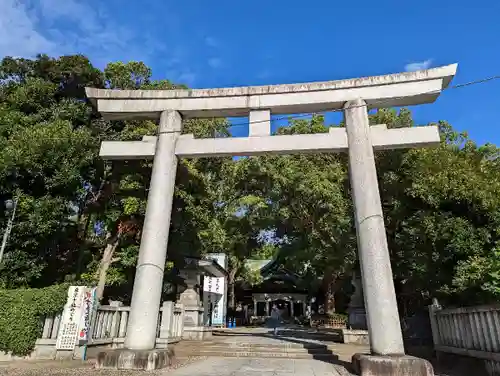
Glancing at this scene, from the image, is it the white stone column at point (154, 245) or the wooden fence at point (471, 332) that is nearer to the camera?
the wooden fence at point (471, 332)

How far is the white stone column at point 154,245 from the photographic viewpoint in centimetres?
658

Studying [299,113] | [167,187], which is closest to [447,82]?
[299,113]

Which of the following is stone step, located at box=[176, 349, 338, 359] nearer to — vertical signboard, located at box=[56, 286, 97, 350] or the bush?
vertical signboard, located at box=[56, 286, 97, 350]

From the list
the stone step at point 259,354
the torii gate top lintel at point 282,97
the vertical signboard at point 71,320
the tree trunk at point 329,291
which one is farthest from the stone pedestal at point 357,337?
the tree trunk at point 329,291

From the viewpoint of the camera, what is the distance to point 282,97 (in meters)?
8.09

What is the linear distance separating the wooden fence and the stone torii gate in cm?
169

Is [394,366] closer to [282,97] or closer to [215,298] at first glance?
[282,97]

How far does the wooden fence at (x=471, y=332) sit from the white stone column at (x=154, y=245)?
6243mm

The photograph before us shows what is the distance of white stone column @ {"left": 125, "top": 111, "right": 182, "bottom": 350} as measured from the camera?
658 centimetres

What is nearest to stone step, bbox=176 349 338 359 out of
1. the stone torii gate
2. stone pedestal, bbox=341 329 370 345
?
the stone torii gate

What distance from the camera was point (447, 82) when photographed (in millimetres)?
7617

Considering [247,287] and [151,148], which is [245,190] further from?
[151,148]

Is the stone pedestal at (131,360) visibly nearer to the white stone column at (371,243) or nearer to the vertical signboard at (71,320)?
the vertical signboard at (71,320)

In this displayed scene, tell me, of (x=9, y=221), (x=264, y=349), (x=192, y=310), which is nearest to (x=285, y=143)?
(x=264, y=349)
